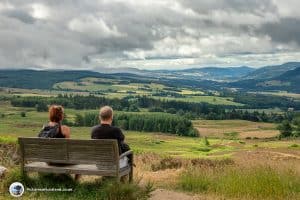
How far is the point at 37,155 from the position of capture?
9.95 metres

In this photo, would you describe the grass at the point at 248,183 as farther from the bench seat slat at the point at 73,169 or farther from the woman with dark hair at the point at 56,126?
the woman with dark hair at the point at 56,126

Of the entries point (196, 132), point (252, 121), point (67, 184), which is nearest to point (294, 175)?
point (67, 184)

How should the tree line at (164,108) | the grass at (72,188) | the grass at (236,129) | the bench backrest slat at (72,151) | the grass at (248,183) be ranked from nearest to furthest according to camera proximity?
the grass at (72,188) → the bench backrest slat at (72,151) → the grass at (248,183) → the grass at (236,129) → the tree line at (164,108)

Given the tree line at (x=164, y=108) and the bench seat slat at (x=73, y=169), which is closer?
the bench seat slat at (x=73, y=169)

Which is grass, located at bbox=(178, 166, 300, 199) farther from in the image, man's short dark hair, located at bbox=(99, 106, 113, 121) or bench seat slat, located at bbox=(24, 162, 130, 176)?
man's short dark hair, located at bbox=(99, 106, 113, 121)

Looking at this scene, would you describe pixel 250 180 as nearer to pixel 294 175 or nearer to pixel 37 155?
pixel 294 175

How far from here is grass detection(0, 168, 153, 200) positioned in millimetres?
8641

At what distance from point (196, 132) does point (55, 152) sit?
108 m

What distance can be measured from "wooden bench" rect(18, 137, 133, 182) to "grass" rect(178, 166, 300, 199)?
68.0 inches

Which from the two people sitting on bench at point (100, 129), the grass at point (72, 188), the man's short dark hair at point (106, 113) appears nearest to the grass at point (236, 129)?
the two people sitting on bench at point (100, 129)

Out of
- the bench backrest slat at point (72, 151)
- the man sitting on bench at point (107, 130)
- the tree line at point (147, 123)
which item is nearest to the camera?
the bench backrest slat at point (72, 151)

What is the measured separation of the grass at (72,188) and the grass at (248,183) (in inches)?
68.0

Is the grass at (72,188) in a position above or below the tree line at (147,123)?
above

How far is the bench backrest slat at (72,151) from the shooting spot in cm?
910
